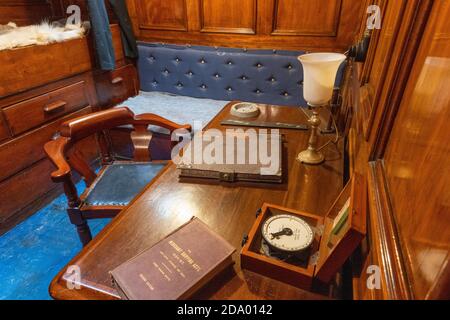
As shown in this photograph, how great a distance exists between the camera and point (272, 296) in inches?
27.5

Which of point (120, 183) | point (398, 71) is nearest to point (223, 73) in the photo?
point (120, 183)

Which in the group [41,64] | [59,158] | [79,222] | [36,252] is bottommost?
[36,252]

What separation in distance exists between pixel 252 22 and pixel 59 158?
2048mm

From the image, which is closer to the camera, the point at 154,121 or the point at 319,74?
the point at 319,74

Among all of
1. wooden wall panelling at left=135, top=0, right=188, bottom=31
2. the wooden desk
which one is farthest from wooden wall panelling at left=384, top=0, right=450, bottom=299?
wooden wall panelling at left=135, top=0, right=188, bottom=31

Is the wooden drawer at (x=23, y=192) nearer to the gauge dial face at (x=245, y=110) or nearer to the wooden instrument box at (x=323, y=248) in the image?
the gauge dial face at (x=245, y=110)

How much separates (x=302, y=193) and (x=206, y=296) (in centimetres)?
51

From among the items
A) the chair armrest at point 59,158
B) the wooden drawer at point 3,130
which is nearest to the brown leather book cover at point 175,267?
the chair armrest at point 59,158

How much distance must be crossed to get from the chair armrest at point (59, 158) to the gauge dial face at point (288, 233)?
98 centimetres

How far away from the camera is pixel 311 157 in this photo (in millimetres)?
1208

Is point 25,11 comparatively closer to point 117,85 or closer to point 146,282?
point 117,85

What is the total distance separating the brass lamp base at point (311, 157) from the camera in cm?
121

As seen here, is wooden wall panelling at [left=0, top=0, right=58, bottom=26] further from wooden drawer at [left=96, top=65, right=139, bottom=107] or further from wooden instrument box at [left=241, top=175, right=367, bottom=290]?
wooden instrument box at [left=241, top=175, right=367, bottom=290]

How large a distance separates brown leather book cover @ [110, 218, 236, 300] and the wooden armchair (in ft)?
2.60
